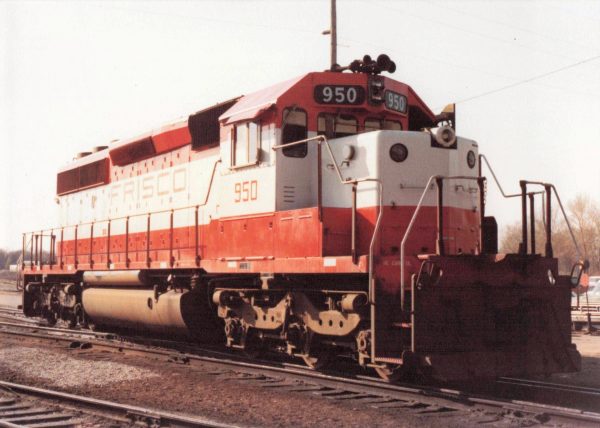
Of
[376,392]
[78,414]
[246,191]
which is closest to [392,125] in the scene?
[246,191]

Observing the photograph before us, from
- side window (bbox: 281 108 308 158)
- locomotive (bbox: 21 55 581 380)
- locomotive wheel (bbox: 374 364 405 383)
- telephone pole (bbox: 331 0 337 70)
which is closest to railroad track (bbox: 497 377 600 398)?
locomotive (bbox: 21 55 581 380)

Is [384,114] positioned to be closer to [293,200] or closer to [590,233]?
[293,200]

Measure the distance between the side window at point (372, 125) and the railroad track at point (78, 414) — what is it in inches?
172

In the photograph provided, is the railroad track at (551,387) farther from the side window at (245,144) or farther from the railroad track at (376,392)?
the side window at (245,144)

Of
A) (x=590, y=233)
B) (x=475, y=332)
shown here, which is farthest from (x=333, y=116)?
(x=590, y=233)

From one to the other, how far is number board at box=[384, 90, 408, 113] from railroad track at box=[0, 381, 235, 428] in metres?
4.75

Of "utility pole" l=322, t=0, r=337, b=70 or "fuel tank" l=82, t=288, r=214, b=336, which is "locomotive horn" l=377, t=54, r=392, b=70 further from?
"utility pole" l=322, t=0, r=337, b=70

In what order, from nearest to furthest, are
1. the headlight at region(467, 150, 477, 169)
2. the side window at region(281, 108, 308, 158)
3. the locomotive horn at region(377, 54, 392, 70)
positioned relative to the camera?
the headlight at region(467, 150, 477, 169) < the side window at region(281, 108, 308, 158) < the locomotive horn at region(377, 54, 392, 70)

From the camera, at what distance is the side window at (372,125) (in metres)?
9.00

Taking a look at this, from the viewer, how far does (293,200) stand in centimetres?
892

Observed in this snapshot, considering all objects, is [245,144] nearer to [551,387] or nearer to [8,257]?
[551,387]

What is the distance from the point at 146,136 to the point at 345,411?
26.0ft

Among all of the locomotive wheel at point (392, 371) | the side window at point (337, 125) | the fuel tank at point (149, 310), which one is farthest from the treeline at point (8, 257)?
the locomotive wheel at point (392, 371)

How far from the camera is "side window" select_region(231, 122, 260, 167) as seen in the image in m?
9.13
